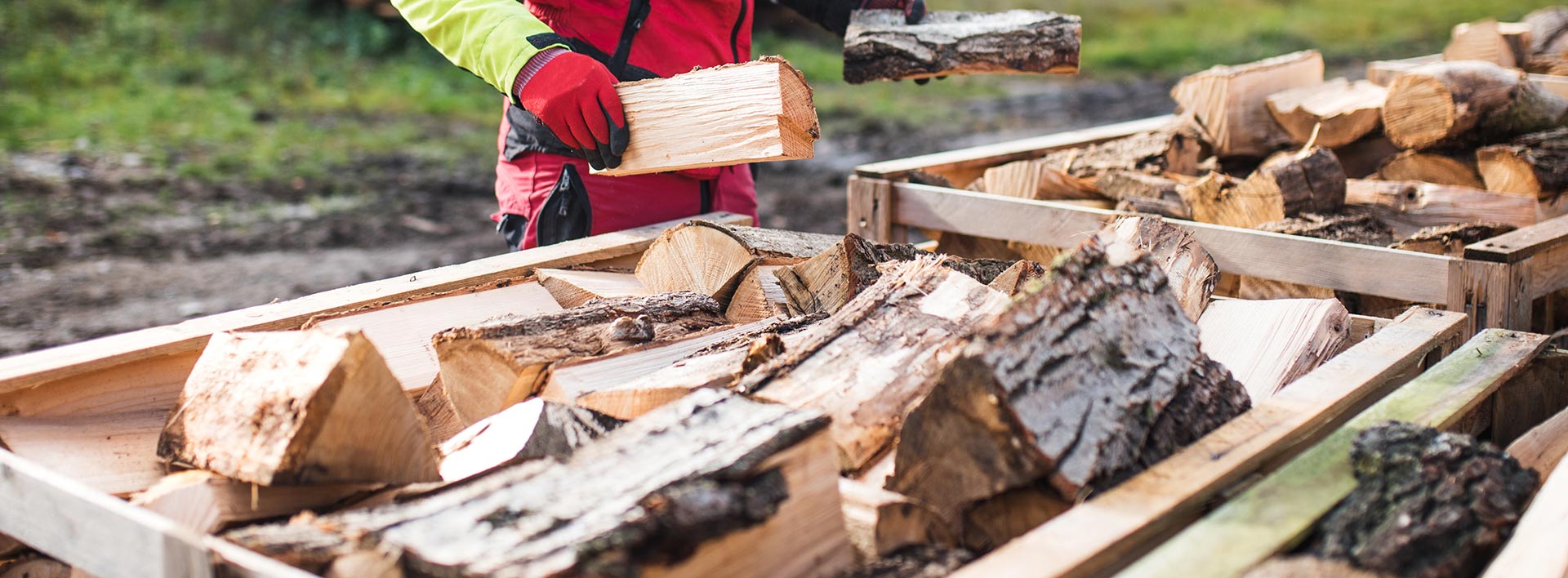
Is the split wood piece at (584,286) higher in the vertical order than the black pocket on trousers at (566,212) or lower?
lower

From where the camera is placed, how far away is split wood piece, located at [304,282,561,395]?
A: 2.04 m

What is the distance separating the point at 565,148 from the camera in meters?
2.67

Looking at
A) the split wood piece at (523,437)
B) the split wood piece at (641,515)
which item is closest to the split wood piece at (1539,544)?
the split wood piece at (641,515)

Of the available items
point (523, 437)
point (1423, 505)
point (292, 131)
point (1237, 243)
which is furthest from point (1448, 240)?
point (292, 131)

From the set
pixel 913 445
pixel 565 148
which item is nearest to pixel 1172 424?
pixel 913 445

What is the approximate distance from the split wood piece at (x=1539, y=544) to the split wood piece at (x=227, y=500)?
52.8 inches

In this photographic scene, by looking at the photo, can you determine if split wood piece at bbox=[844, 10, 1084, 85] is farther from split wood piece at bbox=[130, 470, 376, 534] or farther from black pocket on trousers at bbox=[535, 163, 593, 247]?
split wood piece at bbox=[130, 470, 376, 534]

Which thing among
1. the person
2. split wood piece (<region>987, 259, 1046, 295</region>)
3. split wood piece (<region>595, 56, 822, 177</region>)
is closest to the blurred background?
the person

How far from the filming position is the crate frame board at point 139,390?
129 centimetres

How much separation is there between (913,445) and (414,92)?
9.10m

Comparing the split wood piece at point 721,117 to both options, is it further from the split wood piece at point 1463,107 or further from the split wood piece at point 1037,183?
the split wood piece at point 1463,107

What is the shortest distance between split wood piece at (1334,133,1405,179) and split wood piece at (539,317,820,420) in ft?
7.60

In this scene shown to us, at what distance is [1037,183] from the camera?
10.6 feet

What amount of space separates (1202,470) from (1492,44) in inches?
139
